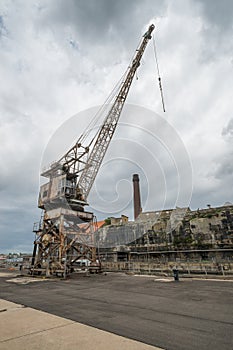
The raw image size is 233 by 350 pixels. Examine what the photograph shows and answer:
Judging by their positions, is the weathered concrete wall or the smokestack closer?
the weathered concrete wall

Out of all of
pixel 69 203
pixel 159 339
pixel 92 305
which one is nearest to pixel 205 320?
pixel 159 339

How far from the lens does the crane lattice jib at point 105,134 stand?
3002cm

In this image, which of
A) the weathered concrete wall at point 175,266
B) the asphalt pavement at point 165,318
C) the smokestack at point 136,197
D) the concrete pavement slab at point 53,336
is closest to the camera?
the concrete pavement slab at point 53,336

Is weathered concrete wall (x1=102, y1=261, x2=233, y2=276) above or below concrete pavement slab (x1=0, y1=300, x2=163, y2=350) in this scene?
below

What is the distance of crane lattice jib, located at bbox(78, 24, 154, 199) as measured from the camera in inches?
1182

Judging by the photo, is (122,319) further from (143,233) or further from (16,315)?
(143,233)

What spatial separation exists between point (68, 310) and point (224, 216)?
3441 cm

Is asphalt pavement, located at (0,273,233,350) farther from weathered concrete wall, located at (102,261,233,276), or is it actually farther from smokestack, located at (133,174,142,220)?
smokestack, located at (133,174,142,220)

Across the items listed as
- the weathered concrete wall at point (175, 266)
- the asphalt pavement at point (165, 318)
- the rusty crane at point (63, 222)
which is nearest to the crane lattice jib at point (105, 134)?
the rusty crane at point (63, 222)

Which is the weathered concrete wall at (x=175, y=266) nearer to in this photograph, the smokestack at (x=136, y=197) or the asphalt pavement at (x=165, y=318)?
the asphalt pavement at (x=165, y=318)

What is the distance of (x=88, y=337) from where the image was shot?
473 cm

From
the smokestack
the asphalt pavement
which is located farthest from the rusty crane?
the smokestack

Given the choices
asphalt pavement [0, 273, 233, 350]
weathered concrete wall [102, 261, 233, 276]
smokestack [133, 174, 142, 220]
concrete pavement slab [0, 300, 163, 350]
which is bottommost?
weathered concrete wall [102, 261, 233, 276]

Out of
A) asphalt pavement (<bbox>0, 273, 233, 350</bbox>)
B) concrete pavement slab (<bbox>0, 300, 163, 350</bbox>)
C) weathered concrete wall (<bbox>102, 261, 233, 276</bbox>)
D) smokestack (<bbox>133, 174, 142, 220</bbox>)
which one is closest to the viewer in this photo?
concrete pavement slab (<bbox>0, 300, 163, 350</bbox>)
